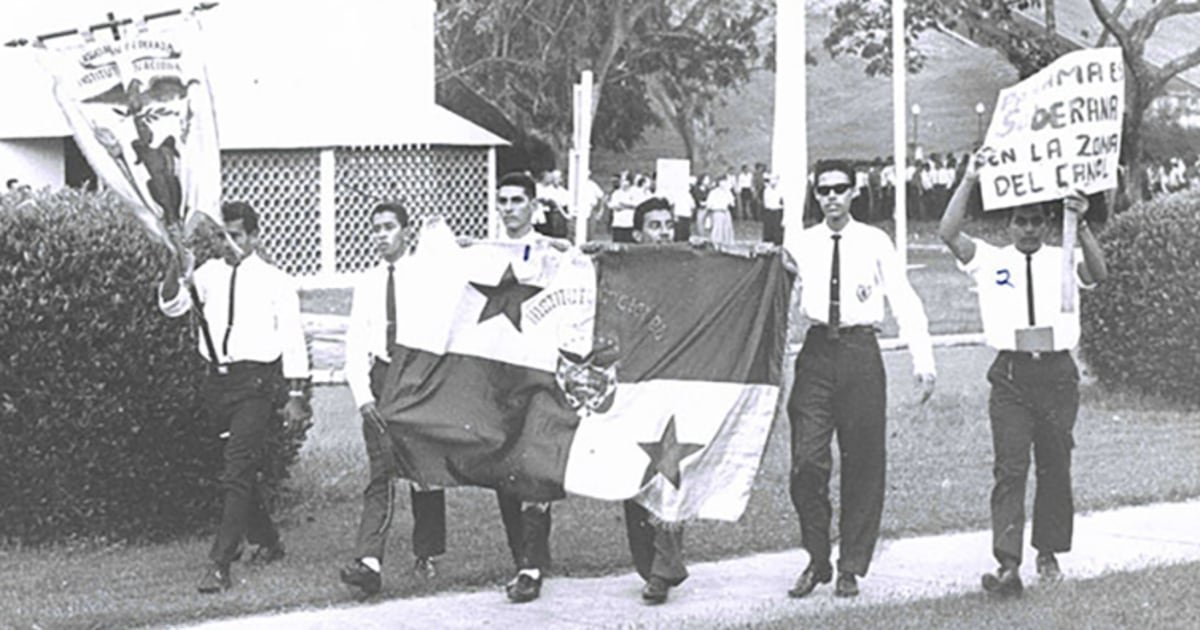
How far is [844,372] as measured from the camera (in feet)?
32.0

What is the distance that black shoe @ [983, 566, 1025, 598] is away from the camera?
9625 mm

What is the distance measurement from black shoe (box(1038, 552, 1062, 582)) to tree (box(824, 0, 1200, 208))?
28.2 metres

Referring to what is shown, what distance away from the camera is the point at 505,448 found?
→ 10.1 metres

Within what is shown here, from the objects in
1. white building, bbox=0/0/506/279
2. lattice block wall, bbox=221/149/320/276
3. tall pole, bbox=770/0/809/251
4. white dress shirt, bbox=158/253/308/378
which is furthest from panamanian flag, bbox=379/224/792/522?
lattice block wall, bbox=221/149/320/276

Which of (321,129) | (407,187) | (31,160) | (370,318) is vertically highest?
(321,129)

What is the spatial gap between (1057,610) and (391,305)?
11.0 feet

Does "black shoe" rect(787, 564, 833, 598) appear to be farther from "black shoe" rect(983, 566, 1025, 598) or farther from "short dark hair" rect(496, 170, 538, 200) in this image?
"short dark hair" rect(496, 170, 538, 200)

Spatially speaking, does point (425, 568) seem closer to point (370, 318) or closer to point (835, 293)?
point (370, 318)

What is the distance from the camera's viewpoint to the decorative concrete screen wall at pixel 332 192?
3409 centimetres

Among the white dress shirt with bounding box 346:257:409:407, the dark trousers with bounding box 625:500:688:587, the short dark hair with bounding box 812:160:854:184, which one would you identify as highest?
the short dark hair with bounding box 812:160:854:184

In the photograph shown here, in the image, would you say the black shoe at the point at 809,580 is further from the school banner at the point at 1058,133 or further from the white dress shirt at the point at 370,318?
the white dress shirt at the point at 370,318

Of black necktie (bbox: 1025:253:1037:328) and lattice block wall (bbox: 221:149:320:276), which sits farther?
lattice block wall (bbox: 221:149:320:276)

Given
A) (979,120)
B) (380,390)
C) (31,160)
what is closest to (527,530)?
(380,390)

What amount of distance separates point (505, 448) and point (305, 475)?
3.46 m
